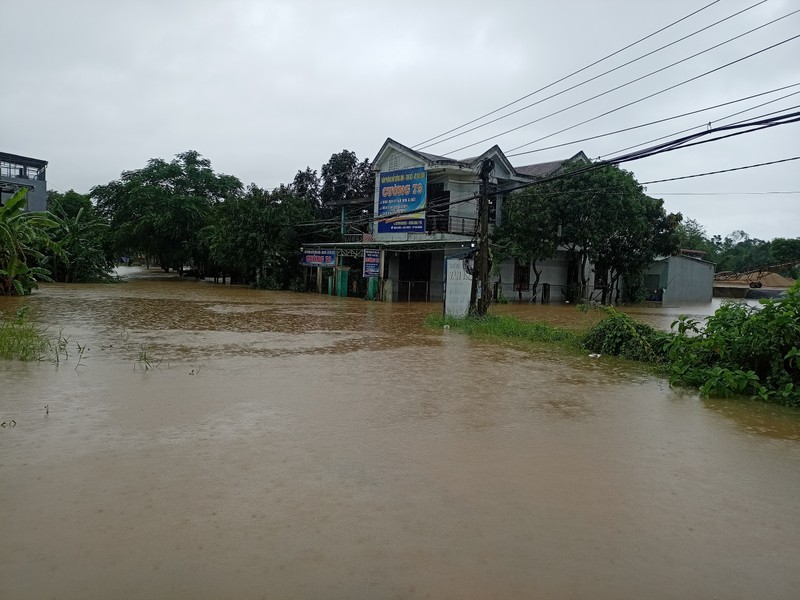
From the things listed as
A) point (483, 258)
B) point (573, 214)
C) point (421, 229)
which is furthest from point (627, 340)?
point (421, 229)

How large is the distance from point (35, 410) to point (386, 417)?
411cm

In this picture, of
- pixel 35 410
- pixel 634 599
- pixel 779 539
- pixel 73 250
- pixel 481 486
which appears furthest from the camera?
pixel 73 250

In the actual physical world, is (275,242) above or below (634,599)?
above

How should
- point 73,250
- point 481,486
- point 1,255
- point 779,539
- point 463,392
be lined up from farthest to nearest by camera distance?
point 73,250 → point 1,255 → point 463,392 → point 481,486 → point 779,539

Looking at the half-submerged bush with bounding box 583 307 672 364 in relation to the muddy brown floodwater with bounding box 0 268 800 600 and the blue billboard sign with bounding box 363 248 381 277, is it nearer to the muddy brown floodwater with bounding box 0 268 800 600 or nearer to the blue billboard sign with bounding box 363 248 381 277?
Answer: the muddy brown floodwater with bounding box 0 268 800 600

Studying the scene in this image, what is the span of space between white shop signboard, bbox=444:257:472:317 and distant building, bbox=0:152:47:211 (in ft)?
158

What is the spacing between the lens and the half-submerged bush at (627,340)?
12.8 m

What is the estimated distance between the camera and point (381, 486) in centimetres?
518

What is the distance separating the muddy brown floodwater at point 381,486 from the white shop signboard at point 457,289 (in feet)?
31.0

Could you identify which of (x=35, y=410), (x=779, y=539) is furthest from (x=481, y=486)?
(x=35, y=410)

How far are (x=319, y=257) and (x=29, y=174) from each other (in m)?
41.0

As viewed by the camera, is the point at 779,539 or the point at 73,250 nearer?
the point at 779,539

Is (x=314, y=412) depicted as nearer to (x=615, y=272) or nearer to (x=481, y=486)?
(x=481, y=486)

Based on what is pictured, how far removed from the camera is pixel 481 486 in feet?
17.4
